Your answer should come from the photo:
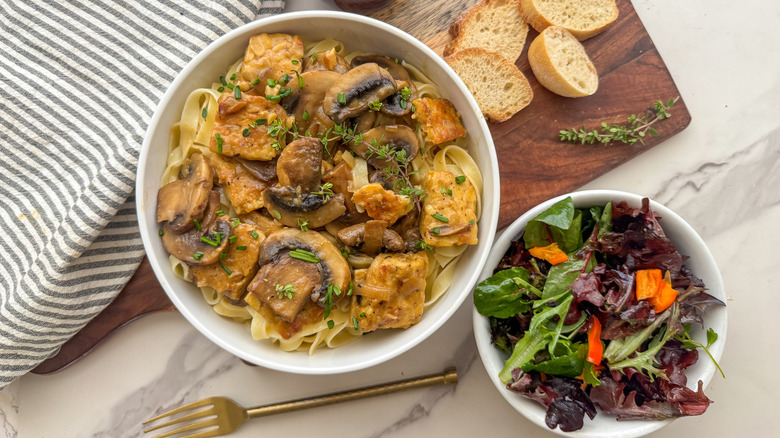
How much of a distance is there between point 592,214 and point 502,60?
46.1 inches

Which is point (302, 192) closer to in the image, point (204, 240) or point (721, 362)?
point (204, 240)

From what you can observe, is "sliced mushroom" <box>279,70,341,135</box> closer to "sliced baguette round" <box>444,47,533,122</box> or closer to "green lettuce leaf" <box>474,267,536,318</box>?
"sliced baguette round" <box>444,47,533,122</box>

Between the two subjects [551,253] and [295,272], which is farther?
[551,253]

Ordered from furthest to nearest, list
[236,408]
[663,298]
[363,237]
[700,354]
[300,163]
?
[236,408]
[700,354]
[663,298]
[363,237]
[300,163]

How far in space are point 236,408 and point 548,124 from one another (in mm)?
2908

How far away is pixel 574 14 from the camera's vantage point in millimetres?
3863

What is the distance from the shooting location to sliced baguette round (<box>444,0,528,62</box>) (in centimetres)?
385

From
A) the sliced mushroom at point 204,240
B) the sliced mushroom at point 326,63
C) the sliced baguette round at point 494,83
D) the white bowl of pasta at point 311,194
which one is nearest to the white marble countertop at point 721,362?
the white bowl of pasta at point 311,194

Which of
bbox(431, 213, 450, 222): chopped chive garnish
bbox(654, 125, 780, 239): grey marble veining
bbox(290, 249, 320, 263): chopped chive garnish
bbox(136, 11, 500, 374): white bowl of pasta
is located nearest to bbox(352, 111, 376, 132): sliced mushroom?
bbox(136, 11, 500, 374): white bowl of pasta

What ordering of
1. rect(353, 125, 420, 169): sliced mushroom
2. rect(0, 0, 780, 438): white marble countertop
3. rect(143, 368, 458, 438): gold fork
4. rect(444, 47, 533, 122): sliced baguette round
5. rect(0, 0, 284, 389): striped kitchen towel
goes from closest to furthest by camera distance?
rect(353, 125, 420, 169): sliced mushroom < rect(0, 0, 284, 389): striped kitchen towel < rect(444, 47, 533, 122): sliced baguette round < rect(143, 368, 458, 438): gold fork < rect(0, 0, 780, 438): white marble countertop

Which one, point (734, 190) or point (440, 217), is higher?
point (440, 217)

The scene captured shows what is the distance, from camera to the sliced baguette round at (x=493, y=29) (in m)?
3.85

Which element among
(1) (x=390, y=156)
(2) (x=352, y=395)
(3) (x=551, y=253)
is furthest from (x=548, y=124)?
(2) (x=352, y=395)

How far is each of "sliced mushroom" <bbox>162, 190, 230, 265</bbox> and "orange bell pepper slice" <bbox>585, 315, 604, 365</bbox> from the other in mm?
2172
